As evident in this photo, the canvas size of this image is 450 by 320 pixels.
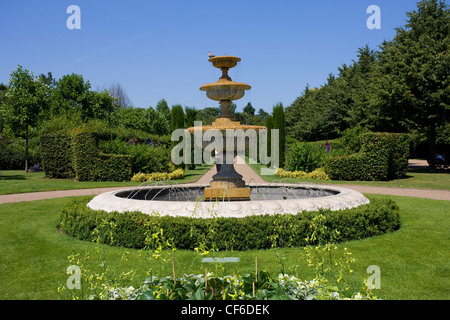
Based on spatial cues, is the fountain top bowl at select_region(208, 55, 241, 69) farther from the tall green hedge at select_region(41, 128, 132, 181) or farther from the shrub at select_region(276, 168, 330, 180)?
the shrub at select_region(276, 168, 330, 180)

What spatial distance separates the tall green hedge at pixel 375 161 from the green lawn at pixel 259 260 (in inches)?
404

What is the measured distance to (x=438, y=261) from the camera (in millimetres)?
5457

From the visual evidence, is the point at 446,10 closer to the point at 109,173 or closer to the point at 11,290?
the point at 109,173

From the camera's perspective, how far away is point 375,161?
18.2m

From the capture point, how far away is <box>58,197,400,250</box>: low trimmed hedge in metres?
5.94

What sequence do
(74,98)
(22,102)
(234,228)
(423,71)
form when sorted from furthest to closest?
1. (74,98)
2. (22,102)
3. (423,71)
4. (234,228)

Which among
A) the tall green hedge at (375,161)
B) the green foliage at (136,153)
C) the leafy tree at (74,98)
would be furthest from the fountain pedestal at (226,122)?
the leafy tree at (74,98)

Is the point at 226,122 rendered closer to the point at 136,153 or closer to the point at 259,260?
the point at 259,260

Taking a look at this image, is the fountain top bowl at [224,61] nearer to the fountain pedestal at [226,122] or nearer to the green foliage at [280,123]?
the fountain pedestal at [226,122]

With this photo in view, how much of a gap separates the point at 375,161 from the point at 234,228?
47.2ft

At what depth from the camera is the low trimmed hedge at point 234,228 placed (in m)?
5.94

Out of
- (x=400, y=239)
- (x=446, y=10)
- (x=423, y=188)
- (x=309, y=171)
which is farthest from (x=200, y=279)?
(x=446, y=10)

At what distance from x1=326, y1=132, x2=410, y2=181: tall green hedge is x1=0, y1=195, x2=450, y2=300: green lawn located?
1027 centimetres

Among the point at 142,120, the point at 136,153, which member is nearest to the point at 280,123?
the point at 136,153
